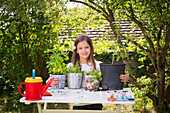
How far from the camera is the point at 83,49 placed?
2.66 metres

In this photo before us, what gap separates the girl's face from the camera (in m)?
2.66

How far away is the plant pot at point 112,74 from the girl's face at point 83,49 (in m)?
0.47

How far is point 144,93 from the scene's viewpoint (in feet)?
15.0

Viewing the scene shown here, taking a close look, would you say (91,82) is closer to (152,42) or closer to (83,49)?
(83,49)

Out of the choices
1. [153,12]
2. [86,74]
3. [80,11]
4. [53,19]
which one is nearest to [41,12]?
[53,19]

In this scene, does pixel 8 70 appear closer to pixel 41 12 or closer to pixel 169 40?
pixel 41 12

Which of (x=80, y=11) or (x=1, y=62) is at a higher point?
(x=80, y=11)

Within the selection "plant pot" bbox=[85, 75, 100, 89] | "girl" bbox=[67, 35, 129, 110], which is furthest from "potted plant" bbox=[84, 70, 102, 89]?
"girl" bbox=[67, 35, 129, 110]

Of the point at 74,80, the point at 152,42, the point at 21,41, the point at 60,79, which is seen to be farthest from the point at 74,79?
the point at 21,41

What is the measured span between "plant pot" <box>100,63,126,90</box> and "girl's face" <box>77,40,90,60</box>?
468 millimetres

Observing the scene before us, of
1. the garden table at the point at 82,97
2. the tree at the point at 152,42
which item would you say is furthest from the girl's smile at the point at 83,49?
the tree at the point at 152,42

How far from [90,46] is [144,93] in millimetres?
2234

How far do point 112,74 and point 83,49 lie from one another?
0.58 metres

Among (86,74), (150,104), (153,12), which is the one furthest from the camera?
(150,104)
